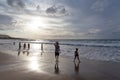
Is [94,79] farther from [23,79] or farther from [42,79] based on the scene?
[23,79]

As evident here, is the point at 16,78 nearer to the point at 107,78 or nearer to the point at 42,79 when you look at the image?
the point at 42,79

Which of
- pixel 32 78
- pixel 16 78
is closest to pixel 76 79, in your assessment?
pixel 32 78

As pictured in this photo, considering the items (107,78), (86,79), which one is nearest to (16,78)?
(86,79)

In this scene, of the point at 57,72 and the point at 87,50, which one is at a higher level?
the point at 87,50

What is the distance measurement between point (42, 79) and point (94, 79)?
3.57m

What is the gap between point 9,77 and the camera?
33.9 ft

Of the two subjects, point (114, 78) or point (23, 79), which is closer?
point (23, 79)

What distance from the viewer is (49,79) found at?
33.5 ft

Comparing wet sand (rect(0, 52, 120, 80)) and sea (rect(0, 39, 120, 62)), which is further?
sea (rect(0, 39, 120, 62))

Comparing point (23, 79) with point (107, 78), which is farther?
point (107, 78)

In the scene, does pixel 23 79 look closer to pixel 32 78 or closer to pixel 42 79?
pixel 32 78

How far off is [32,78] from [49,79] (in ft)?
3.76

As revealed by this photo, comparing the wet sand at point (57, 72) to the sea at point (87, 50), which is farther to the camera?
the sea at point (87, 50)

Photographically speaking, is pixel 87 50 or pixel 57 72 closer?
pixel 57 72
